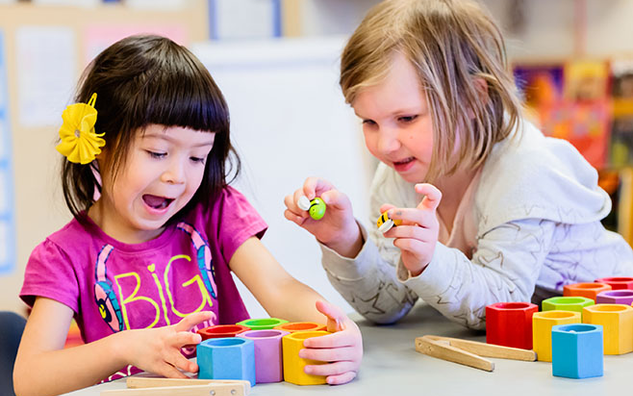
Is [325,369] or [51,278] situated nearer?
[325,369]

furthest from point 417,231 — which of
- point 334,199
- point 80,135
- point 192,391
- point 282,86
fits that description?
point 282,86

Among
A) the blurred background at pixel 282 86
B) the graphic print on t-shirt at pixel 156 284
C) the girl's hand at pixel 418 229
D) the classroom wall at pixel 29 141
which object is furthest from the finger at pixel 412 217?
the classroom wall at pixel 29 141

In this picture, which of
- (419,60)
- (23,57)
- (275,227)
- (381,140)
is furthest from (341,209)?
(23,57)

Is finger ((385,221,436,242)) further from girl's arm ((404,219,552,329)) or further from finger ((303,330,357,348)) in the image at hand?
finger ((303,330,357,348))

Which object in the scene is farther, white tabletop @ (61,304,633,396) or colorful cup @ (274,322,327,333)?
colorful cup @ (274,322,327,333)

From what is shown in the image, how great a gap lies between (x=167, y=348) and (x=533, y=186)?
566mm

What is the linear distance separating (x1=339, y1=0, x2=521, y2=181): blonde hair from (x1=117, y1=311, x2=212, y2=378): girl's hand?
0.46 metres

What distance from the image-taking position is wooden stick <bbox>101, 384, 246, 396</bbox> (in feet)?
2.39

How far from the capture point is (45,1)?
102 inches

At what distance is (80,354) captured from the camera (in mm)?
904

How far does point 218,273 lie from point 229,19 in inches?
72.9

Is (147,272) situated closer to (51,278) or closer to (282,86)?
(51,278)

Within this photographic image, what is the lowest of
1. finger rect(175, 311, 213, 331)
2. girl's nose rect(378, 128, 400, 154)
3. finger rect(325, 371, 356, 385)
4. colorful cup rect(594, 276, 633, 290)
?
finger rect(325, 371, 356, 385)

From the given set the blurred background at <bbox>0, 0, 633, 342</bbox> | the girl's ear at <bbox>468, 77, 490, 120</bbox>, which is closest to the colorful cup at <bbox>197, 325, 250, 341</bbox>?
the girl's ear at <bbox>468, 77, 490, 120</bbox>
